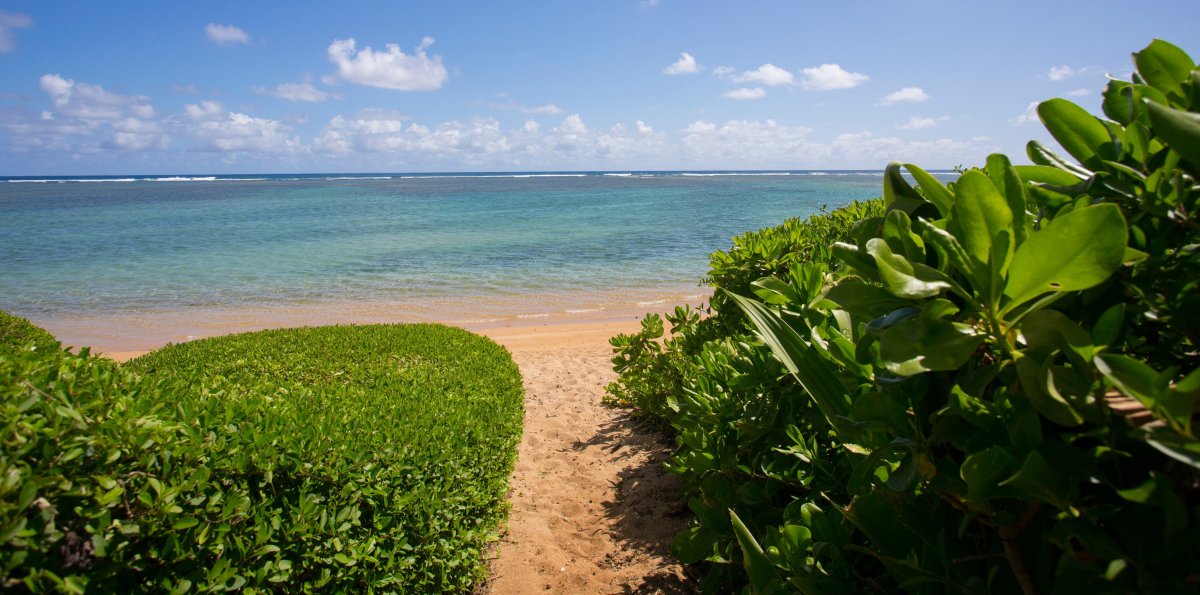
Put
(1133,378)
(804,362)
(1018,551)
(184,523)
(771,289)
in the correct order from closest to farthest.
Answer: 1. (1133,378)
2. (1018,551)
3. (804,362)
4. (771,289)
5. (184,523)

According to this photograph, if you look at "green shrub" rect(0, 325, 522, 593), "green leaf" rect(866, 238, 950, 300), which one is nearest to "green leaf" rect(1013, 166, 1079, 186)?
"green leaf" rect(866, 238, 950, 300)

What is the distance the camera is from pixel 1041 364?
2.61 feet

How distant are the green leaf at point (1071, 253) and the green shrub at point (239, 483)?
2.03 meters

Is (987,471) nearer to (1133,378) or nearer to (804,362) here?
(1133,378)

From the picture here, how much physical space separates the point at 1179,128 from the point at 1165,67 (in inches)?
13.7

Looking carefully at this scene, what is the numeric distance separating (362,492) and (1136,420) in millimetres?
2681

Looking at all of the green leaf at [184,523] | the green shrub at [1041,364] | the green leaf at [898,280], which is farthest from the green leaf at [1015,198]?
the green leaf at [184,523]

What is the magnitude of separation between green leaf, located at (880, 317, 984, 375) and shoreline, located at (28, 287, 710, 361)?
10.8 meters

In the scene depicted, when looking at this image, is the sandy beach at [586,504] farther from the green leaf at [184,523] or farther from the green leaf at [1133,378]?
the green leaf at [1133,378]

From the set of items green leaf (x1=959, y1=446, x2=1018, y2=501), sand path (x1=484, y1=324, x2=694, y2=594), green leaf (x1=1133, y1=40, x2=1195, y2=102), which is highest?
green leaf (x1=1133, y1=40, x2=1195, y2=102)

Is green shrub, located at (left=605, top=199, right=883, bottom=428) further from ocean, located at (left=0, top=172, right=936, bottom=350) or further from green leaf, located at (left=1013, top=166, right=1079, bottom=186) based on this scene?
green leaf, located at (left=1013, top=166, right=1079, bottom=186)

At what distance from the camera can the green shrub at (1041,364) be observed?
28.3 inches

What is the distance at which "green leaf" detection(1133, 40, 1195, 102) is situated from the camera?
97 cm

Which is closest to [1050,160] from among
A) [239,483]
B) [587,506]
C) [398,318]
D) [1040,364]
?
[1040,364]
